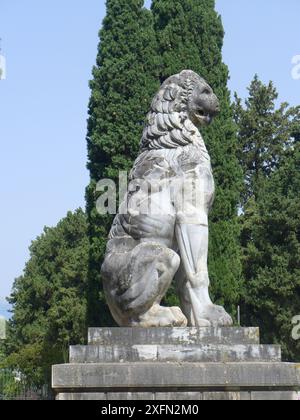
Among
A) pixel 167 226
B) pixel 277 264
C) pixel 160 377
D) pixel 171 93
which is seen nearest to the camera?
pixel 160 377

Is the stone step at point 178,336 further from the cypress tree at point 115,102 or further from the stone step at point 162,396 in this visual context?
the cypress tree at point 115,102

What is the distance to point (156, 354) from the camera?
30.1 feet

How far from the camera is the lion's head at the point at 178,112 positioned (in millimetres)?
10297

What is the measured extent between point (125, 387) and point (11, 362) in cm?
2999

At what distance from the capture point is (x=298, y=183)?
101 ft

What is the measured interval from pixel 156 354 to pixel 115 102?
1482cm

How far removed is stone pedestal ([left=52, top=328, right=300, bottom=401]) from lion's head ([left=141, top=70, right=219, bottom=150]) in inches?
86.6

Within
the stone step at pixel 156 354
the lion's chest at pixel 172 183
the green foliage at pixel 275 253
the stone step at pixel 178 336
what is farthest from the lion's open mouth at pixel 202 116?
the green foliage at pixel 275 253

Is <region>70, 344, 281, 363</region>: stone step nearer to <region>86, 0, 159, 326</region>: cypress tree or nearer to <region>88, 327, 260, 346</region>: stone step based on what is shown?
<region>88, 327, 260, 346</region>: stone step

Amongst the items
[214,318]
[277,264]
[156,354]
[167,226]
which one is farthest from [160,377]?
[277,264]

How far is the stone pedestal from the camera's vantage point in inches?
351

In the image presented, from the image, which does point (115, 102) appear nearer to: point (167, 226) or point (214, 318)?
point (167, 226)

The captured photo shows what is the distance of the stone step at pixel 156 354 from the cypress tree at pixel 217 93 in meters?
13.2

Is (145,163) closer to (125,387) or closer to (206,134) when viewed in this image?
(125,387)
